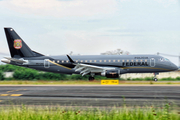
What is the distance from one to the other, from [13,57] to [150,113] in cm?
3186

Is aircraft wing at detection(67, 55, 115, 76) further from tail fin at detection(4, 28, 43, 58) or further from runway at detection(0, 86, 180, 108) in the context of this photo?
runway at detection(0, 86, 180, 108)

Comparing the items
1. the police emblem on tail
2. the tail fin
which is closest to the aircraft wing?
the tail fin

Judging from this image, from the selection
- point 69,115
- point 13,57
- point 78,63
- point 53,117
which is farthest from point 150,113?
point 13,57

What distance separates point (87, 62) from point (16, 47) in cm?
1200

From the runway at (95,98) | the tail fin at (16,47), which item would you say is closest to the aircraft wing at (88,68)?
the tail fin at (16,47)

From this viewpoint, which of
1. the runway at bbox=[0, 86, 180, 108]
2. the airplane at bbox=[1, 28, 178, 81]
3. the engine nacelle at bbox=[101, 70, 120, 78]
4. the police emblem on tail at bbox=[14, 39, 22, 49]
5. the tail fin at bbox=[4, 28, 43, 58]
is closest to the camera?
the runway at bbox=[0, 86, 180, 108]

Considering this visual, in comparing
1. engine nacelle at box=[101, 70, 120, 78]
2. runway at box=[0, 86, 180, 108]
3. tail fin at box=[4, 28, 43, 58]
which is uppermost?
tail fin at box=[4, 28, 43, 58]

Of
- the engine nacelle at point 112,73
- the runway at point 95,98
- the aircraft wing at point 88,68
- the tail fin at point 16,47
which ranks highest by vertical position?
the tail fin at point 16,47

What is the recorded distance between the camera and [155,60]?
3334cm

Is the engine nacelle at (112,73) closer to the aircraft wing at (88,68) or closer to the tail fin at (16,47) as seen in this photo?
the aircraft wing at (88,68)

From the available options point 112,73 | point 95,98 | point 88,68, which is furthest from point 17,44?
point 95,98

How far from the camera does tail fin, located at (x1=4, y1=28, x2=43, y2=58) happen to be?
36.2 meters

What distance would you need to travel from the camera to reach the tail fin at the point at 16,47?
3625cm

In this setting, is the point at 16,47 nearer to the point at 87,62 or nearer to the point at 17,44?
the point at 17,44
